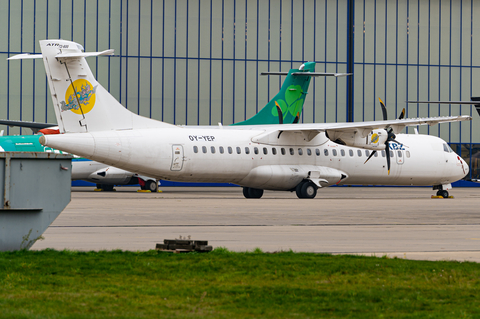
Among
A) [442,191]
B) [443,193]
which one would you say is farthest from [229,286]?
[442,191]

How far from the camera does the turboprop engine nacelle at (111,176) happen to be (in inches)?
1437

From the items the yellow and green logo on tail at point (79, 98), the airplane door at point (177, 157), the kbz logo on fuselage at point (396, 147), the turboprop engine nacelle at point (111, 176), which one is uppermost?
the yellow and green logo on tail at point (79, 98)

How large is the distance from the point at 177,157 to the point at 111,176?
11209mm

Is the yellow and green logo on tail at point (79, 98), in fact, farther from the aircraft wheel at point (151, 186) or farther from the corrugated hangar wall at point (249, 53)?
the corrugated hangar wall at point (249, 53)

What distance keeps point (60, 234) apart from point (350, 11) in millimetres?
42271

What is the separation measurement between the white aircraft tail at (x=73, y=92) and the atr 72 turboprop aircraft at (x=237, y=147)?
4 cm

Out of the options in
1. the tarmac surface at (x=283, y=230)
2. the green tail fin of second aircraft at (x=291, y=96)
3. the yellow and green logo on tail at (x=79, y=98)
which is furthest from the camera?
the green tail fin of second aircraft at (x=291, y=96)

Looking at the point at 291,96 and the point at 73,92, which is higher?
the point at 291,96

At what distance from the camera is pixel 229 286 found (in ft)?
24.4

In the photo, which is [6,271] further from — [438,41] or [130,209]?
[438,41]

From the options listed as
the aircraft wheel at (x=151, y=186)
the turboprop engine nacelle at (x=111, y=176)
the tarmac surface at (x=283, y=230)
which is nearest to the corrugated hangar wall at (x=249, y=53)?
the aircraft wheel at (x=151, y=186)

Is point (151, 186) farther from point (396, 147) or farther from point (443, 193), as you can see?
point (443, 193)

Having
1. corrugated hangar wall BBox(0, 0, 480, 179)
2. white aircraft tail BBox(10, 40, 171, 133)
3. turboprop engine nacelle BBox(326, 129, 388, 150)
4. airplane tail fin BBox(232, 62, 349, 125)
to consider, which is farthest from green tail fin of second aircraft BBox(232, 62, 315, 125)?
white aircraft tail BBox(10, 40, 171, 133)

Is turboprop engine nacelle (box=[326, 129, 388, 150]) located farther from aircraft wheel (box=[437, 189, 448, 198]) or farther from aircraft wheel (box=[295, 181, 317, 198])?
aircraft wheel (box=[437, 189, 448, 198])
